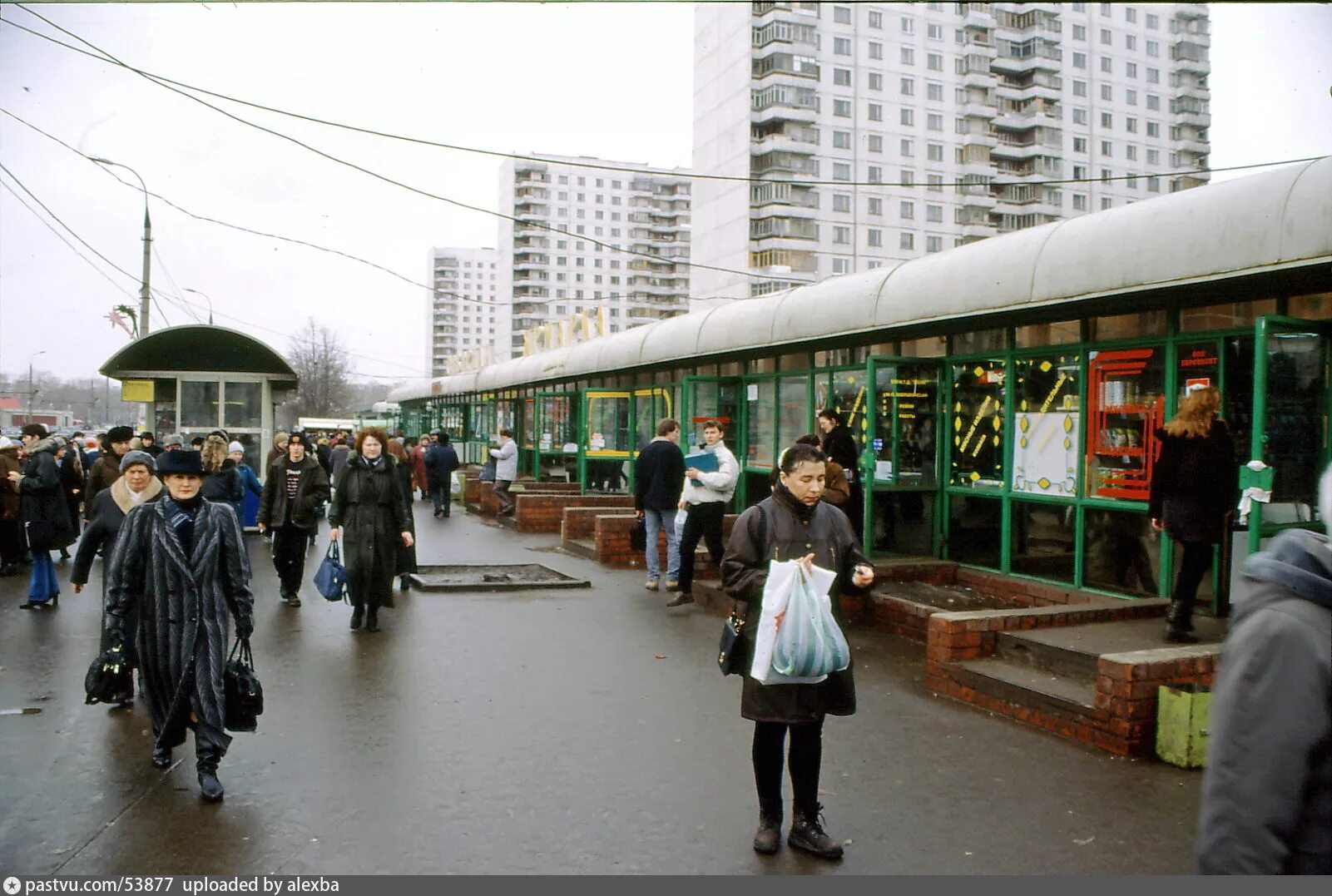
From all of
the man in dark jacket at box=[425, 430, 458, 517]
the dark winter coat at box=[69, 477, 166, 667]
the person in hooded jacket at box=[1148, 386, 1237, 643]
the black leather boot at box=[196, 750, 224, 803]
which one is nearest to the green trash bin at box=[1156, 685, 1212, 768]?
the person in hooded jacket at box=[1148, 386, 1237, 643]

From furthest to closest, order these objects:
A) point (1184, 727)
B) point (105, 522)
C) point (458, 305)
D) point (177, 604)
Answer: point (458, 305)
point (105, 522)
point (1184, 727)
point (177, 604)

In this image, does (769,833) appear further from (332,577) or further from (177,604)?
(332,577)

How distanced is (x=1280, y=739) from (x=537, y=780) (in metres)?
3.66

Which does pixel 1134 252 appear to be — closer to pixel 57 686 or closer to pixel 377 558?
pixel 377 558

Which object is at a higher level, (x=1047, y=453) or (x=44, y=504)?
(x=1047, y=453)

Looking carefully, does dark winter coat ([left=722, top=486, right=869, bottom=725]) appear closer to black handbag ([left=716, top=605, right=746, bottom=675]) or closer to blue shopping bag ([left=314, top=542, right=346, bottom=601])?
black handbag ([left=716, top=605, right=746, bottom=675])

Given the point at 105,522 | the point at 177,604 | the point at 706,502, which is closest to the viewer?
the point at 177,604

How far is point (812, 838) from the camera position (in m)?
4.18

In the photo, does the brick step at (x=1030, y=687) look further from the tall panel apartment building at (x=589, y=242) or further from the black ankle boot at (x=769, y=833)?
the tall panel apartment building at (x=589, y=242)

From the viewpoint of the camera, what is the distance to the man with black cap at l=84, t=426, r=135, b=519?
10914 mm

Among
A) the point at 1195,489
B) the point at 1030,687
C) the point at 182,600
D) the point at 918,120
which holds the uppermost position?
the point at 918,120

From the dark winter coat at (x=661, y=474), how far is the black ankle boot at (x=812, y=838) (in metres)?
6.55

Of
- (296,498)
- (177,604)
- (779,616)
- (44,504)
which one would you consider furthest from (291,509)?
(779,616)

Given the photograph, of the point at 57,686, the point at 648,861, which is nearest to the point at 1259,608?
the point at 648,861
